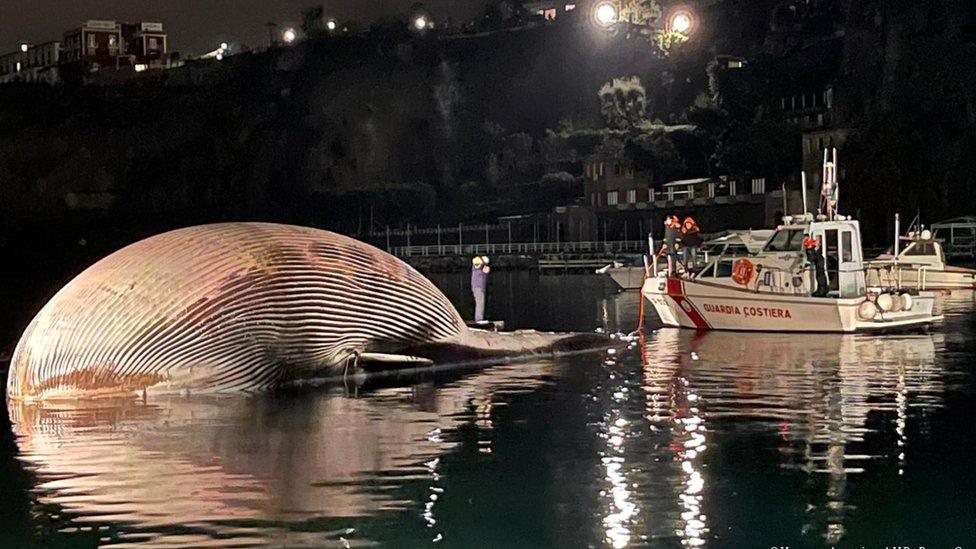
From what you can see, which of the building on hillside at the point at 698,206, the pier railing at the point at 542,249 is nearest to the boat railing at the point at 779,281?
the building on hillside at the point at 698,206

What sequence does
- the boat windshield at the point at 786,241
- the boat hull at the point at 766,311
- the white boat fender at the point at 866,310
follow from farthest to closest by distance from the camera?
the boat windshield at the point at 786,241 → the boat hull at the point at 766,311 → the white boat fender at the point at 866,310

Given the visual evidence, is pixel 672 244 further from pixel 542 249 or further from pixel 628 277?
pixel 542 249

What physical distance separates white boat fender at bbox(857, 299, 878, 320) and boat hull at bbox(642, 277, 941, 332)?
2.8 inches

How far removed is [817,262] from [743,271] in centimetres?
167

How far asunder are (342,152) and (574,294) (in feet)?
424

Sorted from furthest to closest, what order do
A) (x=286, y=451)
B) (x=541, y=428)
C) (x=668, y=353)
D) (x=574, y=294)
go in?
(x=574, y=294) < (x=668, y=353) < (x=541, y=428) < (x=286, y=451)

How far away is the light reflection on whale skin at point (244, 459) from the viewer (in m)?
12.3

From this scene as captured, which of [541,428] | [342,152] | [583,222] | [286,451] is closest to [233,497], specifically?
[286,451]

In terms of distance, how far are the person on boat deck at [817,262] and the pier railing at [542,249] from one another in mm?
67383

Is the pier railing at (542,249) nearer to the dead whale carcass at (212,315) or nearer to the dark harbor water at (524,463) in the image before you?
the dead whale carcass at (212,315)

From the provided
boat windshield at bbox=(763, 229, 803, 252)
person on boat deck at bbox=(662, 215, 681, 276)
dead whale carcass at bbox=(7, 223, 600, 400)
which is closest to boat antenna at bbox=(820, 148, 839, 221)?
boat windshield at bbox=(763, 229, 803, 252)

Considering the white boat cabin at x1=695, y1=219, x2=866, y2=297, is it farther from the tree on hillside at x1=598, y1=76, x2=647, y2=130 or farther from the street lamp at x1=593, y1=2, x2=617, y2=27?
the tree on hillside at x1=598, y1=76, x2=647, y2=130

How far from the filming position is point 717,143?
126688 millimetres

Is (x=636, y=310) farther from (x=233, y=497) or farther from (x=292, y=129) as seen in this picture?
(x=292, y=129)
